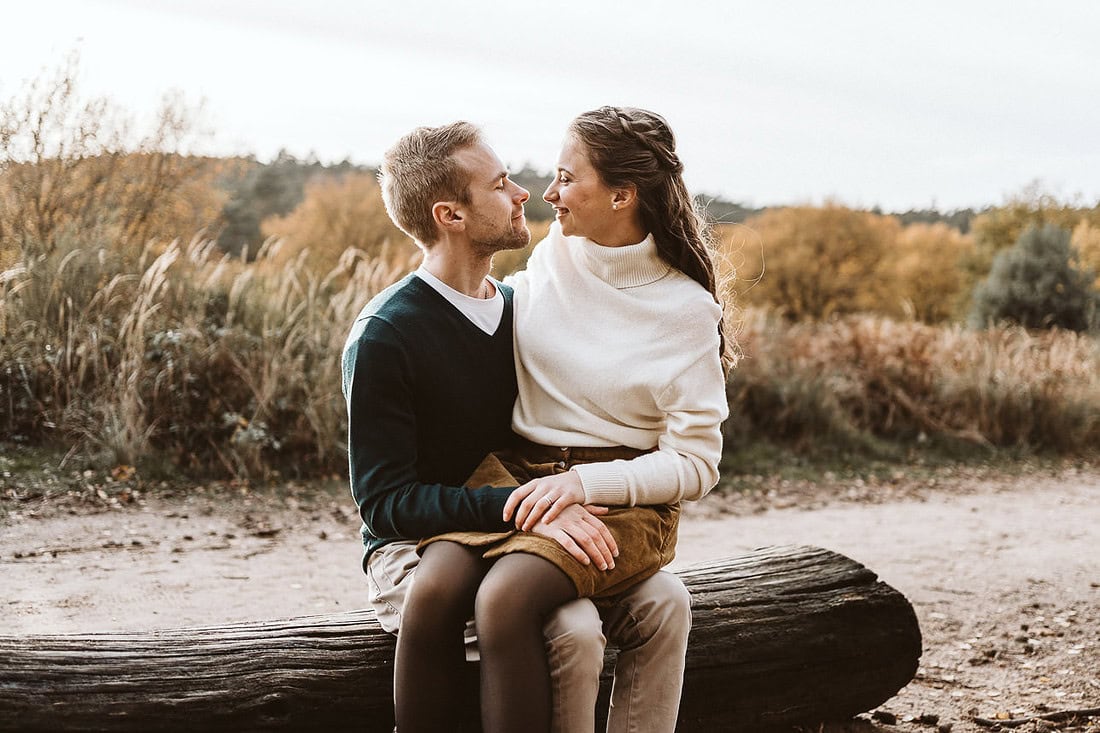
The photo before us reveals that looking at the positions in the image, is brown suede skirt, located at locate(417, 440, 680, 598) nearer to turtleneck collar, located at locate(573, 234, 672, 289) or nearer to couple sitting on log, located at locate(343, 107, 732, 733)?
couple sitting on log, located at locate(343, 107, 732, 733)

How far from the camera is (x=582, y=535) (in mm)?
2203

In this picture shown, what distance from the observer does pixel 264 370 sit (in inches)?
268

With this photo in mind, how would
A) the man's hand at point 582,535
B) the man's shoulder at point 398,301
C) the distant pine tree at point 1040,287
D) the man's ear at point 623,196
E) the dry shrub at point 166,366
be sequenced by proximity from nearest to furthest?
the man's hand at point 582,535 → the man's shoulder at point 398,301 → the man's ear at point 623,196 → the dry shrub at point 166,366 → the distant pine tree at point 1040,287

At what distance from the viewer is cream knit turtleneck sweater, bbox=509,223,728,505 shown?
93.9 inches

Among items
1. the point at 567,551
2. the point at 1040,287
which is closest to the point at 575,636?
the point at 567,551

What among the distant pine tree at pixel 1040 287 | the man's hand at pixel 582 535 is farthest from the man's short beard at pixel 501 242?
the distant pine tree at pixel 1040 287

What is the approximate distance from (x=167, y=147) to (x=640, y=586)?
8.22 metres

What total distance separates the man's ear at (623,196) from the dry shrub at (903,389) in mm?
6139

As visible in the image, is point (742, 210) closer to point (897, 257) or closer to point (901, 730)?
point (897, 257)

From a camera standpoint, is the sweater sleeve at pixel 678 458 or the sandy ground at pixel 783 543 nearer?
the sweater sleeve at pixel 678 458

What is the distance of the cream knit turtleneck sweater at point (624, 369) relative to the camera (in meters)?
2.38

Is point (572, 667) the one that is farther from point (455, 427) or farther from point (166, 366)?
point (166, 366)

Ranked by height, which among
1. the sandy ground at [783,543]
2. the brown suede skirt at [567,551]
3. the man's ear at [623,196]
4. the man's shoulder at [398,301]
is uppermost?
the man's ear at [623,196]

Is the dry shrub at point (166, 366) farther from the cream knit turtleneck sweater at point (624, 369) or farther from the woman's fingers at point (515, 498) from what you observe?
the woman's fingers at point (515, 498)
